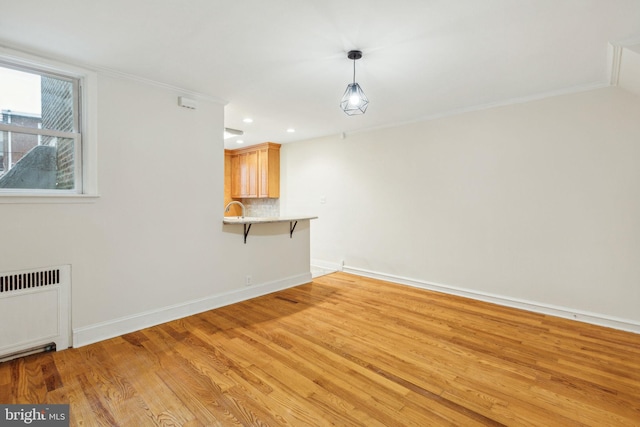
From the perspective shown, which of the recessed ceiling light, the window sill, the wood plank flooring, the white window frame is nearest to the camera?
the wood plank flooring

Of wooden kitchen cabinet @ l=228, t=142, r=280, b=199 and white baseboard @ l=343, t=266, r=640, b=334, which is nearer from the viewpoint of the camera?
white baseboard @ l=343, t=266, r=640, b=334

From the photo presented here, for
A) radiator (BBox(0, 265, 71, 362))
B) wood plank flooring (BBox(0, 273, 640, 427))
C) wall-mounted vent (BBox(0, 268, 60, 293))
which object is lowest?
wood plank flooring (BBox(0, 273, 640, 427))

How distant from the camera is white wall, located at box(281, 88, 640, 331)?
308cm

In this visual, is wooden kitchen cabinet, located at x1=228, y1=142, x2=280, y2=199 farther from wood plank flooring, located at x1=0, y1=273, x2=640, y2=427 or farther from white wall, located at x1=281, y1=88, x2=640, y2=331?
wood plank flooring, located at x1=0, y1=273, x2=640, y2=427

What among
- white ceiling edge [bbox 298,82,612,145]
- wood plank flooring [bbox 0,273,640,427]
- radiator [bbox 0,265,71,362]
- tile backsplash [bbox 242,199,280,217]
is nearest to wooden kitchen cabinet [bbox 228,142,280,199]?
tile backsplash [bbox 242,199,280,217]

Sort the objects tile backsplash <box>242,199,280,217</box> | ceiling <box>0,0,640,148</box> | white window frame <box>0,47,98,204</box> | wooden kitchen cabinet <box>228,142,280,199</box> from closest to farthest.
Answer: ceiling <box>0,0,640,148</box> < white window frame <box>0,47,98,204</box> < wooden kitchen cabinet <box>228,142,280,199</box> < tile backsplash <box>242,199,280,217</box>

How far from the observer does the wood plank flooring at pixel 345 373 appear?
1.83m

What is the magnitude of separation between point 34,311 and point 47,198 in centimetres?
88

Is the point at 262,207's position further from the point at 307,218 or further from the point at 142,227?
the point at 142,227

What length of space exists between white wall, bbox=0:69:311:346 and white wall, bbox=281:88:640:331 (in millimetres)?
2221

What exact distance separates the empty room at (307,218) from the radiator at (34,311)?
0.04 ft

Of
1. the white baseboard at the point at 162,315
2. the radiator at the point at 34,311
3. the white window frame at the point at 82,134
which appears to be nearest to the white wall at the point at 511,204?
the white baseboard at the point at 162,315

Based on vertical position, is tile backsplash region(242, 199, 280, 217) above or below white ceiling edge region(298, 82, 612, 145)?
below

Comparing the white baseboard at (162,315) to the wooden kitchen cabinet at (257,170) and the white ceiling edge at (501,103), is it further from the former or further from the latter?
the white ceiling edge at (501,103)
